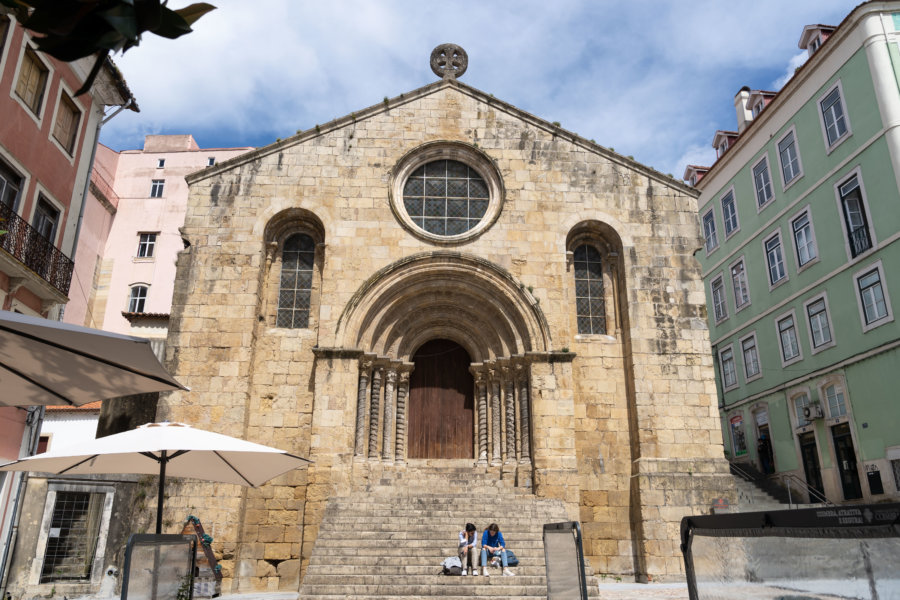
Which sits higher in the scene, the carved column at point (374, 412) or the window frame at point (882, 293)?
the window frame at point (882, 293)

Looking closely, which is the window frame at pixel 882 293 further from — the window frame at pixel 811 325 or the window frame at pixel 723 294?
the window frame at pixel 723 294

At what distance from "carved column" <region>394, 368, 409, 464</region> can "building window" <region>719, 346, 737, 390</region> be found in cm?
1458

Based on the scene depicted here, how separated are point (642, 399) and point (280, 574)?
759 centimetres

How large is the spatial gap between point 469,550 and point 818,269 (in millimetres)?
14264

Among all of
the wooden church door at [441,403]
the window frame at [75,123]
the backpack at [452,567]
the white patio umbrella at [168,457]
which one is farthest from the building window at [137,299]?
the backpack at [452,567]

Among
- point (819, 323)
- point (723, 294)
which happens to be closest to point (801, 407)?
point (819, 323)

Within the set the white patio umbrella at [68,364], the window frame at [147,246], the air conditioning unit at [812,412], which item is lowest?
the white patio umbrella at [68,364]

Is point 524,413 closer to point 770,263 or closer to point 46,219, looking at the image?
point 46,219

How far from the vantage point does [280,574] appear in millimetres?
12258

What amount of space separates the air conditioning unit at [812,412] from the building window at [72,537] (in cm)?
1774

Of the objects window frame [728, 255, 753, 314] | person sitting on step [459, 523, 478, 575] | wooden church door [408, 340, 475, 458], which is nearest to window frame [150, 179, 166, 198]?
wooden church door [408, 340, 475, 458]

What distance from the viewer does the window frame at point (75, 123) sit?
14031 mm

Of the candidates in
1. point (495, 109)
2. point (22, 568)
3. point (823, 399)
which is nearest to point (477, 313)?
point (495, 109)

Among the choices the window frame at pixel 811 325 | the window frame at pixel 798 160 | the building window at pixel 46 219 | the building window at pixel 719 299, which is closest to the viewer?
the building window at pixel 46 219
